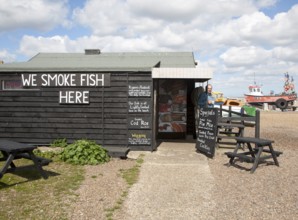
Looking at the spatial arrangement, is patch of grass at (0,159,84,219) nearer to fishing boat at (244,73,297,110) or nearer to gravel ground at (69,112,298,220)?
gravel ground at (69,112,298,220)

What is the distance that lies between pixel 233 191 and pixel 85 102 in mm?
6075

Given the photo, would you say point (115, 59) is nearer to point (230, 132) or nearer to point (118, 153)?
point (230, 132)

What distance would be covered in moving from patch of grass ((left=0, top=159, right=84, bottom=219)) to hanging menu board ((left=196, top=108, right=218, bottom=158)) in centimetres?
390

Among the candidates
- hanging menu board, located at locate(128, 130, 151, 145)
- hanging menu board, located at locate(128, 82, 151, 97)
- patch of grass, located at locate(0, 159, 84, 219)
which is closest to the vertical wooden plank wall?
hanging menu board, located at locate(128, 82, 151, 97)

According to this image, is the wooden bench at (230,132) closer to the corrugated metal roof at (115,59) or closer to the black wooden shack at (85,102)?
the black wooden shack at (85,102)

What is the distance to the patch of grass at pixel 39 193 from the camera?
493 centimetres

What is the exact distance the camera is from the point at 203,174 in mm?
7613

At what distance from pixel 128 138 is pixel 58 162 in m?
2.62

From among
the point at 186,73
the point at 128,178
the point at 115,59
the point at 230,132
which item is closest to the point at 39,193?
the point at 128,178

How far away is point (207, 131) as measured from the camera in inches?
396

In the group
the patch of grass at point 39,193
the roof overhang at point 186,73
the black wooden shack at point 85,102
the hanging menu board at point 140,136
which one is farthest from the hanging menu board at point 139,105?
the patch of grass at point 39,193

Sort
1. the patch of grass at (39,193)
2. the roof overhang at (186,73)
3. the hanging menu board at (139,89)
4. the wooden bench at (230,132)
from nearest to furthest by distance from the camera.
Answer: the patch of grass at (39,193), the roof overhang at (186,73), the hanging menu board at (139,89), the wooden bench at (230,132)

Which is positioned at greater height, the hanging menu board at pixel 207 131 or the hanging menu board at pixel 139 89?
the hanging menu board at pixel 139 89

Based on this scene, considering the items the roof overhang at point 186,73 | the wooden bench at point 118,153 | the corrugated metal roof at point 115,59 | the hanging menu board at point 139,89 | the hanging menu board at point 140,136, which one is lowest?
the wooden bench at point 118,153
